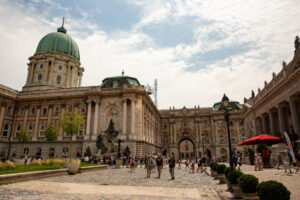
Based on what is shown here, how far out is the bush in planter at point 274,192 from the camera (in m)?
4.97

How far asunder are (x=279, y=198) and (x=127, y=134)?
37.1 meters

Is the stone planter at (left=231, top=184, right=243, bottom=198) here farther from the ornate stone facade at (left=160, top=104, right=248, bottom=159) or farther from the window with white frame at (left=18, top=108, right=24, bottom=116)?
the ornate stone facade at (left=160, top=104, right=248, bottom=159)

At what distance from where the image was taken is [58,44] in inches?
2382

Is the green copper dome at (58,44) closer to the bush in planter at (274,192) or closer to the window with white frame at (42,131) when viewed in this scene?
the window with white frame at (42,131)

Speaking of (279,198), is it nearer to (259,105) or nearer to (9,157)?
(259,105)

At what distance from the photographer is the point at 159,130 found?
219 ft

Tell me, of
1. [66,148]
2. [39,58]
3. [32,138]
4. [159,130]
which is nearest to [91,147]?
[66,148]

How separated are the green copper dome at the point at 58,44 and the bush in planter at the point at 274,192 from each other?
210ft

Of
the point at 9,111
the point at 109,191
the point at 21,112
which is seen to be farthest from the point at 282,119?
the point at 9,111

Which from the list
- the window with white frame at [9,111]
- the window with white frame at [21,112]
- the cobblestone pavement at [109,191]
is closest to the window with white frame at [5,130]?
the window with white frame at [9,111]

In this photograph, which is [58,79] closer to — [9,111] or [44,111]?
[44,111]

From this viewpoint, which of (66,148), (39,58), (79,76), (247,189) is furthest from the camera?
(79,76)

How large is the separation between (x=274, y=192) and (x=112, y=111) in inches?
1605

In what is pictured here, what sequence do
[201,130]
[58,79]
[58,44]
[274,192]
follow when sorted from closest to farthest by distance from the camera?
[274,192] → [58,79] → [58,44] → [201,130]
